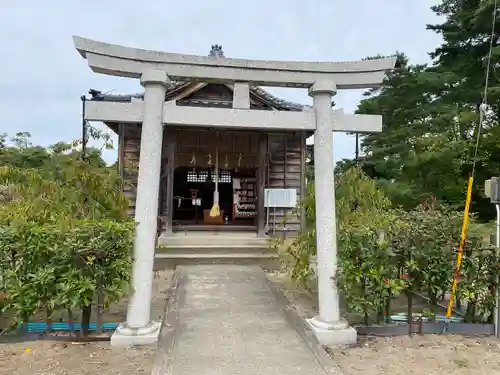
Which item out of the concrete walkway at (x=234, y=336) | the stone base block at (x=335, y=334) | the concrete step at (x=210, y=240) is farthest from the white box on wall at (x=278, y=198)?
the stone base block at (x=335, y=334)

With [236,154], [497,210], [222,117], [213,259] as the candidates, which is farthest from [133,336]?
[236,154]

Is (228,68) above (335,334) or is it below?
above

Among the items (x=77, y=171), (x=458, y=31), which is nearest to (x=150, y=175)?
(x=77, y=171)

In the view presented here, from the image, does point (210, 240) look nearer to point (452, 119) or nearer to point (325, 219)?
point (325, 219)

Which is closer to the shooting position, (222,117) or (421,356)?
(421,356)

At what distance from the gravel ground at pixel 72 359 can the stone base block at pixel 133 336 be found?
3.0 inches

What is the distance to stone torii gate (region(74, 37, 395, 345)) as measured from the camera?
4.46 m

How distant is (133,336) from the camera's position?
4.29 m

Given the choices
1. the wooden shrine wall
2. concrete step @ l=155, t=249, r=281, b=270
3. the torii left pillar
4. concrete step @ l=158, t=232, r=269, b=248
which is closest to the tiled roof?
the wooden shrine wall

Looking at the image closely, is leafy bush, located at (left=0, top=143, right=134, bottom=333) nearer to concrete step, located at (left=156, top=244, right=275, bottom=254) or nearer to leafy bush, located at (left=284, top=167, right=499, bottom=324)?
leafy bush, located at (left=284, top=167, right=499, bottom=324)

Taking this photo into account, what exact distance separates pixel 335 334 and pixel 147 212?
106 inches

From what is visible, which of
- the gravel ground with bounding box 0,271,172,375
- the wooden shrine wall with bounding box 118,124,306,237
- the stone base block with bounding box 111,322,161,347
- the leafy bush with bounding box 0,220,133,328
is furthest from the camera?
the wooden shrine wall with bounding box 118,124,306,237

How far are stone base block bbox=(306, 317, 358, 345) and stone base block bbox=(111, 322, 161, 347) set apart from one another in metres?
1.95

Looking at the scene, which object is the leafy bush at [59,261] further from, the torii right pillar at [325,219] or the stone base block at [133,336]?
the torii right pillar at [325,219]
